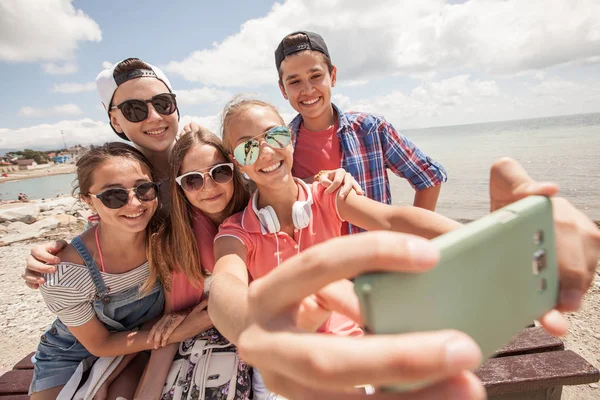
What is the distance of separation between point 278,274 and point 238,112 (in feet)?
6.62

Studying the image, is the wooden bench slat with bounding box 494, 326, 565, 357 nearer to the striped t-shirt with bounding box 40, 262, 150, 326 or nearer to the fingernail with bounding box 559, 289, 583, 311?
the fingernail with bounding box 559, 289, 583, 311

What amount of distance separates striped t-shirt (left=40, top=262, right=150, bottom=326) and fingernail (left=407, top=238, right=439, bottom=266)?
249cm

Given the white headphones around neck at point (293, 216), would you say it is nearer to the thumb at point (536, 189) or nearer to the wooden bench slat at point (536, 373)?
the thumb at point (536, 189)

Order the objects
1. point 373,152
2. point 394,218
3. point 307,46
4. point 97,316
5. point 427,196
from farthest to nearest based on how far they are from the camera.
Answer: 1. point 427,196
2. point 373,152
3. point 307,46
4. point 97,316
5. point 394,218

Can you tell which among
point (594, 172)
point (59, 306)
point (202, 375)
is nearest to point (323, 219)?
point (202, 375)

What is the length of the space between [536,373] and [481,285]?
2.29 m

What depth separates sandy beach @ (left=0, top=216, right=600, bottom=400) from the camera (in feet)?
13.1

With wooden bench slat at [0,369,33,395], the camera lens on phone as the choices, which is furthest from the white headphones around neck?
wooden bench slat at [0,369,33,395]

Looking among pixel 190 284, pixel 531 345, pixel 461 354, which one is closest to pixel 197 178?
pixel 190 284

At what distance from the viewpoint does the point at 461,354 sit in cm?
58

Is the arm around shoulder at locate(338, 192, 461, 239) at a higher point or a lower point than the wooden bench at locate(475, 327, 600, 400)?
higher

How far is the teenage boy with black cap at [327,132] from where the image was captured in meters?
3.40

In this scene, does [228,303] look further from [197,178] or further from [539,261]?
[197,178]

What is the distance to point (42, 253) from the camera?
2.34m
